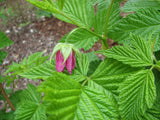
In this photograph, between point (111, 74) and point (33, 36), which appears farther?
point (33, 36)

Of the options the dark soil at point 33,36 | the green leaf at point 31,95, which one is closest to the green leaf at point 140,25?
the green leaf at point 31,95

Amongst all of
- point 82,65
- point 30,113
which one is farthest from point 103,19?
point 30,113

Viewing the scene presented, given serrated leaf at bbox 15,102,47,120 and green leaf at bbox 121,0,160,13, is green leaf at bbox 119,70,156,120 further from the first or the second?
serrated leaf at bbox 15,102,47,120

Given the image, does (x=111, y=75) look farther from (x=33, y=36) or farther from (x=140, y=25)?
(x=33, y=36)

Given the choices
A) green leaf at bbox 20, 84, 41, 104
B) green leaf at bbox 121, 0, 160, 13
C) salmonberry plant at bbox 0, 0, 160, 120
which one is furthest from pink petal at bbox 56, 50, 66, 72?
green leaf at bbox 20, 84, 41, 104

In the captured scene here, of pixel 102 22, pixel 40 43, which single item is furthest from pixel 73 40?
pixel 40 43

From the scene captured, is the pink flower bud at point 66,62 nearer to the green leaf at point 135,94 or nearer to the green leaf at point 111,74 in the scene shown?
the green leaf at point 111,74
